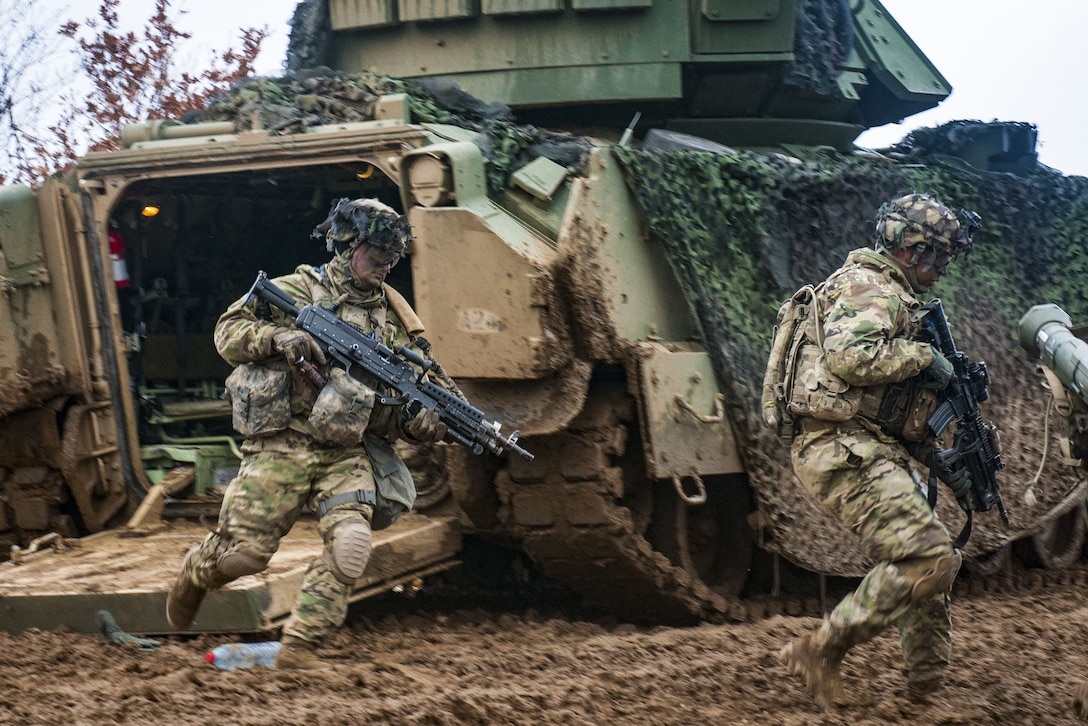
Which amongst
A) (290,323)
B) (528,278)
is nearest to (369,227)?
(290,323)

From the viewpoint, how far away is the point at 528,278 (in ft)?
19.1

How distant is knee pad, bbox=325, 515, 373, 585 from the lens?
5000mm

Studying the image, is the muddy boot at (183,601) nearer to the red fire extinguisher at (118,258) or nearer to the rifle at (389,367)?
the rifle at (389,367)

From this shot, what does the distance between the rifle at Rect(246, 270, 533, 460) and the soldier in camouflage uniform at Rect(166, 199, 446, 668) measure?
55 millimetres

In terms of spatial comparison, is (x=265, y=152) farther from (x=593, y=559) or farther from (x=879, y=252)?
(x=879, y=252)

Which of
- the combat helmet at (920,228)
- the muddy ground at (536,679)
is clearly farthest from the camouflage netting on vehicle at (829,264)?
the combat helmet at (920,228)

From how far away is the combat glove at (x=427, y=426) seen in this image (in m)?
5.27

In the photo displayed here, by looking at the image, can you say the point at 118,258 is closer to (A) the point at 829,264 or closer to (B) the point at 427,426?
(B) the point at 427,426

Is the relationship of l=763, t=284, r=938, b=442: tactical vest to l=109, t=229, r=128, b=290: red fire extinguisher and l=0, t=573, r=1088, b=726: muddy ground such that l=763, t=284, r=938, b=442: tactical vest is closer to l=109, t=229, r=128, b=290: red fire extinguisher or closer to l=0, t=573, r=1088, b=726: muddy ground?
l=0, t=573, r=1088, b=726: muddy ground

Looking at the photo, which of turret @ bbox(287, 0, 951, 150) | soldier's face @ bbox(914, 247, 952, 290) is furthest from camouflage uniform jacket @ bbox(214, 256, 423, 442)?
turret @ bbox(287, 0, 951, 150)

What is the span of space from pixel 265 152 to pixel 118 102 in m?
7.93

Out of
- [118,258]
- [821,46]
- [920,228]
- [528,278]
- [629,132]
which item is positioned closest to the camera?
[920,228]

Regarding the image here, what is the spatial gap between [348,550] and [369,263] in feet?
3.19

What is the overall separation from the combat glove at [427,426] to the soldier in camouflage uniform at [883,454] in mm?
1203
